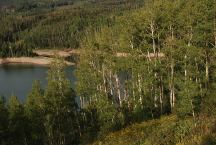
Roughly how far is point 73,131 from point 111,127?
13.9 metres

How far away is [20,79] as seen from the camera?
490 feet

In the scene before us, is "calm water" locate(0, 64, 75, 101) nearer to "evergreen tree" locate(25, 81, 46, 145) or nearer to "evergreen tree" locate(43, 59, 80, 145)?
"evergreen tree" locate(43, 59, 80, 145)

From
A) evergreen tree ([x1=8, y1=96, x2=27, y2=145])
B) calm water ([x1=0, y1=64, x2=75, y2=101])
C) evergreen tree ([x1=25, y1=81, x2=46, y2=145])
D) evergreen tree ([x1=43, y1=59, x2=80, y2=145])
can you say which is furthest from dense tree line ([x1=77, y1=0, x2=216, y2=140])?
calm water ([x1=0, y1=64, x2=75, y2=101])

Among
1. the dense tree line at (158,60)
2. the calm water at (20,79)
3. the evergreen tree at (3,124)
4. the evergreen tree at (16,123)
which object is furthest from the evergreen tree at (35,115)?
the calm water at (20,79)

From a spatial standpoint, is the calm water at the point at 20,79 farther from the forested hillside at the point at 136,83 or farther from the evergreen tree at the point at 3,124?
the evergreen tree at the point at 3,124

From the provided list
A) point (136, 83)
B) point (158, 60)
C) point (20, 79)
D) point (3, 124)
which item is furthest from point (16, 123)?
point (20, 79)

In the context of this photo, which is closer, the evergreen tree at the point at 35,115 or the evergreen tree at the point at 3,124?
the evergreen tree at the point at 3,124

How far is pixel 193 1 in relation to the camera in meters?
53.1

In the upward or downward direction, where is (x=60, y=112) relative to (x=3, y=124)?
downward

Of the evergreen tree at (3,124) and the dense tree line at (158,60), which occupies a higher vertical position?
the dense tree line at (158,60)

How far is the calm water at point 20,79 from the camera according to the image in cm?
11791

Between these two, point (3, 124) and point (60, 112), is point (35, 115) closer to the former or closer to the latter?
point (3, 124)

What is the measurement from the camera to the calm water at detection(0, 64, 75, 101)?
11791 cm

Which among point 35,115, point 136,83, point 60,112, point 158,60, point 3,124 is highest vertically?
point 158,60
